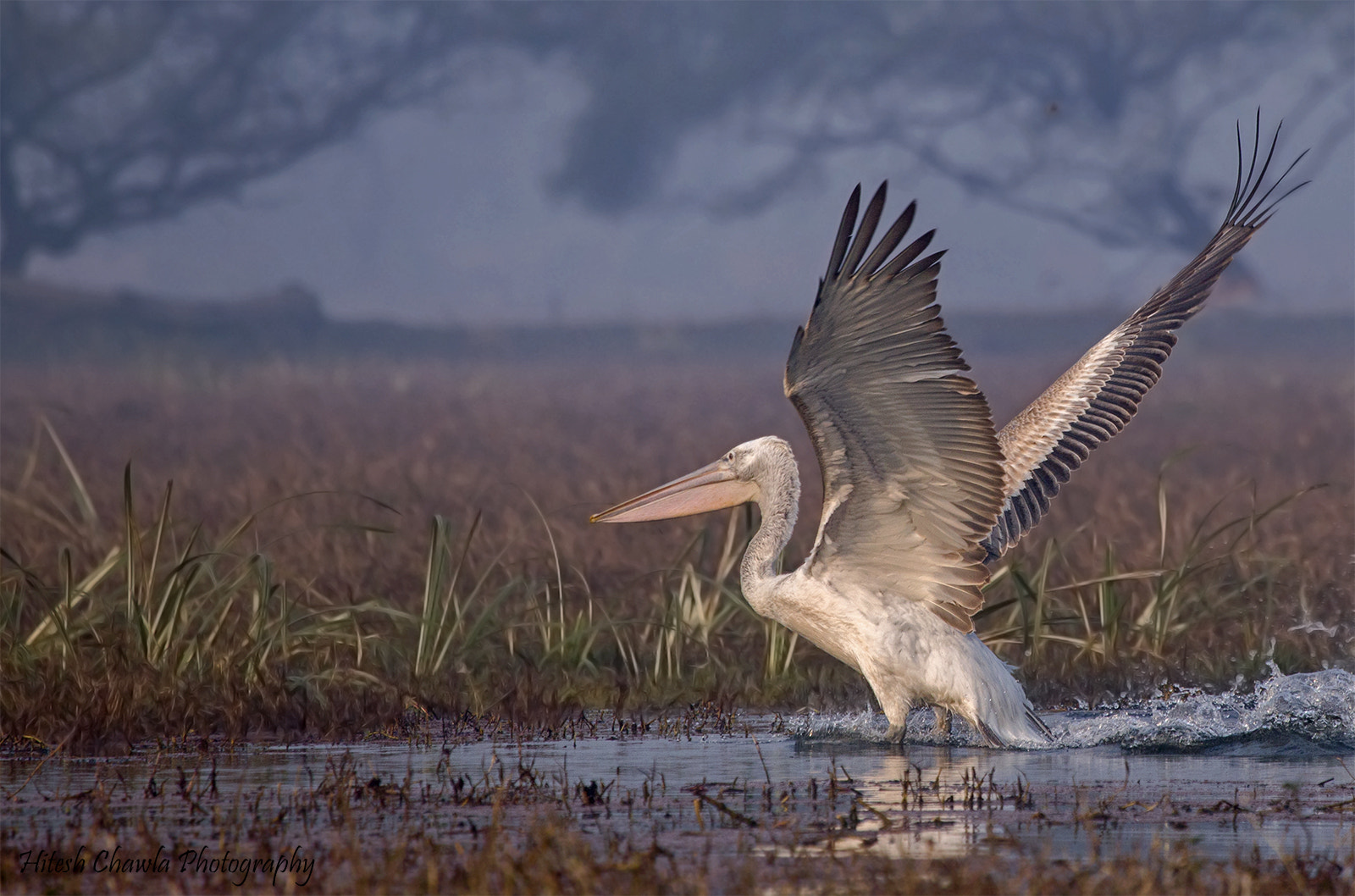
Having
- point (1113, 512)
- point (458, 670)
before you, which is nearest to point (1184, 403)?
point (1113, 512)

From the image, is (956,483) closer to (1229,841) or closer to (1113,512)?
(1229,841)

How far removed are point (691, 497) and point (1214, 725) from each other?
2721 millimetres

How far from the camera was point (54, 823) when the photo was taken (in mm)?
5605

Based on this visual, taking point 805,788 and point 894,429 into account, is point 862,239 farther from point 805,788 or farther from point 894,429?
point 805,788

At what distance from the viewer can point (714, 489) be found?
877cm

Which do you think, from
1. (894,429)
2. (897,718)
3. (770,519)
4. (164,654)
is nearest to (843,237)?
(894,429)

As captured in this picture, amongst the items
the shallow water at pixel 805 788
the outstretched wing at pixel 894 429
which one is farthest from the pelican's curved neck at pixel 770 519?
the shallow water at pixel 805 788

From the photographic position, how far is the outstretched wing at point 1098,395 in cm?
898

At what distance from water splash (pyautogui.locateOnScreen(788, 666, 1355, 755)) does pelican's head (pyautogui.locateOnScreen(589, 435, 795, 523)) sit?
1.16m

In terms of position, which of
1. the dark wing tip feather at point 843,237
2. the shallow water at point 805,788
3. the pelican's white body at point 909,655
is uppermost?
the dark wing tip feather at point 843,237

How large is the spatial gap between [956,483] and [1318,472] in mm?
19610

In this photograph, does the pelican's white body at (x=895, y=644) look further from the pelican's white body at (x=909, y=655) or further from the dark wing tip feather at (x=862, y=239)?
the dark wing tip feather at (x=862, y=239)

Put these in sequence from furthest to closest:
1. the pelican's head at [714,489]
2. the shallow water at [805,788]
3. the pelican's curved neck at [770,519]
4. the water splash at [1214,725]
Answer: the pelican's head at [714,489] → the pelican's curved neck at [770,519] → the water splash at [1214,725] → the shallow water at [805,788]

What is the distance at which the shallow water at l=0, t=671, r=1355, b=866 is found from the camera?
17.8ft
